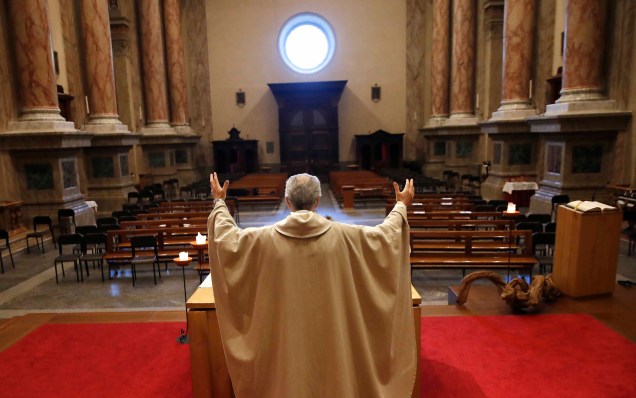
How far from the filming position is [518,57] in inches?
509

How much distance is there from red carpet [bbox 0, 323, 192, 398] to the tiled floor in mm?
882

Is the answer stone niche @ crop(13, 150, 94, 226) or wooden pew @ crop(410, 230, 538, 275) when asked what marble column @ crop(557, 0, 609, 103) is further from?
stone niche @ crop(13, 150, 94, 226)

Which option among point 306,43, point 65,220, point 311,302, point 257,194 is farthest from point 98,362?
point 306,43

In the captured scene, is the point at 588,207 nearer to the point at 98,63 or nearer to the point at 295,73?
the point at 98,63

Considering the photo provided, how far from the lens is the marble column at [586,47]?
974 cm

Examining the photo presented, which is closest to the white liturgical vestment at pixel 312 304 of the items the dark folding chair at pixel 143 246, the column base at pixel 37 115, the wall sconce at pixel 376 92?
the dark folding chair at pixel 143 246

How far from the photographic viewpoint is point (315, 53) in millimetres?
23953

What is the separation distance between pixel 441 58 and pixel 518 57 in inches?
282

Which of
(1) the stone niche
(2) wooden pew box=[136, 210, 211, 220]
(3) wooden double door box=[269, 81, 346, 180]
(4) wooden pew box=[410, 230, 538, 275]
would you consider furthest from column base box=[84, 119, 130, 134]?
(4) wooden pew box=[410, 230, 538, 275]

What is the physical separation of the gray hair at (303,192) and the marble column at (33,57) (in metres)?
9.87

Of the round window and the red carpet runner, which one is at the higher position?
the round window

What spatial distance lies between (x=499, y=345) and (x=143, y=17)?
18.1 m

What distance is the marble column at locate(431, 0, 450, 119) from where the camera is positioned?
63.3ft

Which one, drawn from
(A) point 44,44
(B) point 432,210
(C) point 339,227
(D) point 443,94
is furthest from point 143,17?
(C) point 339,227
